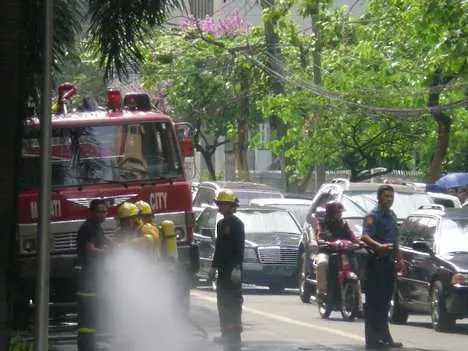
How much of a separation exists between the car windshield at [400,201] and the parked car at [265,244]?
1923 millimetres

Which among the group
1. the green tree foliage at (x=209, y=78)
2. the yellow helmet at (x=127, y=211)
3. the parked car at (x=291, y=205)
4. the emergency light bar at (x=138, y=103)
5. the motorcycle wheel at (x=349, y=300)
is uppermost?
the green tree foliage at (x=209, y=78)

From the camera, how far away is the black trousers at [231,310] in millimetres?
14992

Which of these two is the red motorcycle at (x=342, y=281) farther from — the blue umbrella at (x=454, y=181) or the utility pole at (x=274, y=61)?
the utility pole at (x=274, y=61)

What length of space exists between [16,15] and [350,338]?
10.8 m

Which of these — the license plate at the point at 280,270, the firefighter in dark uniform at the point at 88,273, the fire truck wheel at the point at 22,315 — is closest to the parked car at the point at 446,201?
the license plate at the point at 280,270

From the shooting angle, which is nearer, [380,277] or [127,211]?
[127,211]

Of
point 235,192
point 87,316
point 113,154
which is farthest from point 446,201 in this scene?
point 87,316

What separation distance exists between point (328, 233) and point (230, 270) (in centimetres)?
588

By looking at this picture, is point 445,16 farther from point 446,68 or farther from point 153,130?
point 153,130

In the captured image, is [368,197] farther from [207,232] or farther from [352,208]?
[207,232]

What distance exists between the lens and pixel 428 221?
65.0 feet

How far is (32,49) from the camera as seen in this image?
1077 centimetres

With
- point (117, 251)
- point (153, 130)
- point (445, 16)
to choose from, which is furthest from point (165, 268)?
point (445, 16)

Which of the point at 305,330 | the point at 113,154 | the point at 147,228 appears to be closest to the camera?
the point at 147,228
